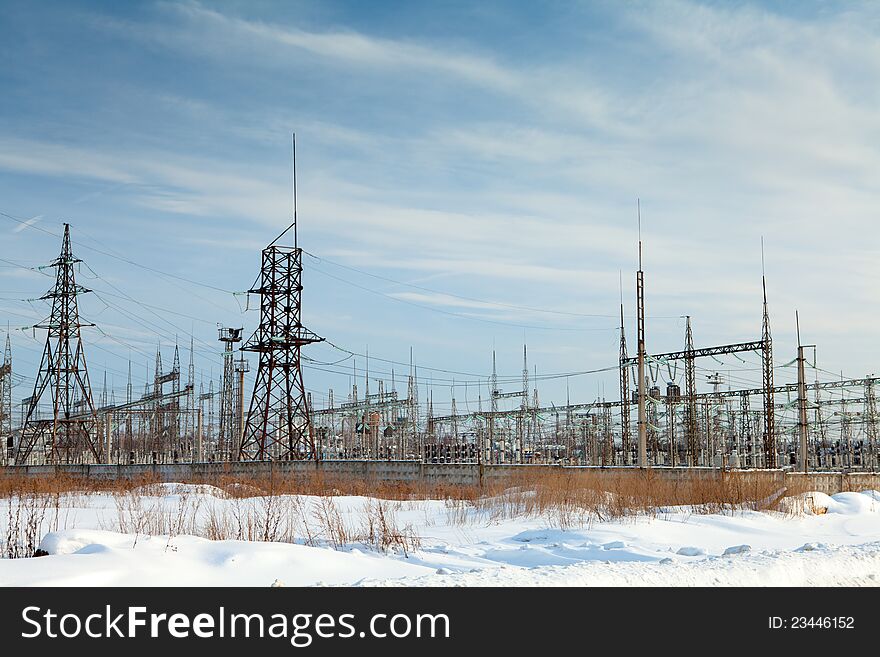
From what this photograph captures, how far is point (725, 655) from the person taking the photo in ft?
18.9

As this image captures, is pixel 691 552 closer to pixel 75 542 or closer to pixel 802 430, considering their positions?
pixel 75 542

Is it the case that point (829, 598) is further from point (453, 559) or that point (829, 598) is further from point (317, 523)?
point (317, 523)

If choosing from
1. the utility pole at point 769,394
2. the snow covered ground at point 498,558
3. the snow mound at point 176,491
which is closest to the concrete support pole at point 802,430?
the utility pole at point 769,394

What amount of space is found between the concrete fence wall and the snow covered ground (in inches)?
291

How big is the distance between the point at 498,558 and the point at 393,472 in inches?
738

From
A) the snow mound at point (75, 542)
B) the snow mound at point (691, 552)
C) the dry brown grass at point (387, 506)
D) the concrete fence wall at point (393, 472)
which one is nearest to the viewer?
the snow mound at point (75, 542)

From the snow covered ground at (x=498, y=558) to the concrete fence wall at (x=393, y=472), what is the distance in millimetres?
7382

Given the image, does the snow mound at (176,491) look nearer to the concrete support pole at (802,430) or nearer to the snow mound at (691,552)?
the snow mound at (691,552)

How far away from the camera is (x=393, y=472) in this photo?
2955cm

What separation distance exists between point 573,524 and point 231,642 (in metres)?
10.9

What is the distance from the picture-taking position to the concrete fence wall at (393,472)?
79.0 ft

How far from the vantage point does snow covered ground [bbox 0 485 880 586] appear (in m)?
7.48

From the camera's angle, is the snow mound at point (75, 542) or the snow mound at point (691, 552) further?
the snow mound at point (691, 552)

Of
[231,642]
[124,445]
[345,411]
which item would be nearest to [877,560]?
[231,642]
